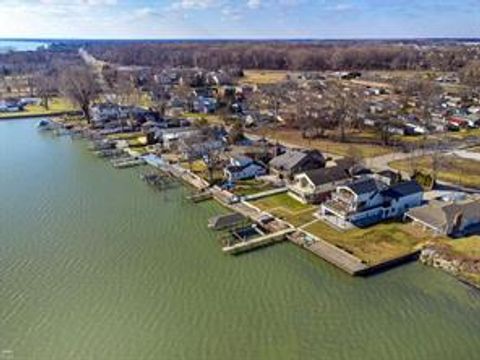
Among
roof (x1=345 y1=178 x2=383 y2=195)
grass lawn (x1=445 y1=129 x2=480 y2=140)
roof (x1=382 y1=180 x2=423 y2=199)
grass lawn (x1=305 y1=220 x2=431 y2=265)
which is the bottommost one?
grass lawn (x1=305 y1=220 x2=431 y2=265)

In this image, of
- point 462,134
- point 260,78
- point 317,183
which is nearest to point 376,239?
point 317,183

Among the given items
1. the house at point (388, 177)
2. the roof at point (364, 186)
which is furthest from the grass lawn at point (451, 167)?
the roof at point (364, 186)

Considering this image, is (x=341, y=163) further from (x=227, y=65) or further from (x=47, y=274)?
(x=227, y=65)

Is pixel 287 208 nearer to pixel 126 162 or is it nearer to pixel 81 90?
pixel 126 162

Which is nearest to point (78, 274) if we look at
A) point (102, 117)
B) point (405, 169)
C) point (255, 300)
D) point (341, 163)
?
point (255, 300)

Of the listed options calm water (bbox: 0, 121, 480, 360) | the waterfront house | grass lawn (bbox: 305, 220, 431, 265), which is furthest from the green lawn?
calm water (bbox: 0, 121, 480, 360)

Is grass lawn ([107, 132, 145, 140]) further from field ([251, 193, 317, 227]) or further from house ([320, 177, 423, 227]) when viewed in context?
house ([320, 177, 423, 227])

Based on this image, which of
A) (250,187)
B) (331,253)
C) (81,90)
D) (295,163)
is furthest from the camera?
(81,90)
